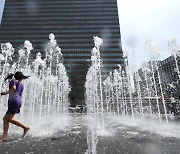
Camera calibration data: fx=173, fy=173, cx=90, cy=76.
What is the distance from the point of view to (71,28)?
77750mm

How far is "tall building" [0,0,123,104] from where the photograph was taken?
73.4 m

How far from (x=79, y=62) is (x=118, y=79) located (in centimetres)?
4358

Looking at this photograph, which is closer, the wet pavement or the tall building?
the wet pavement

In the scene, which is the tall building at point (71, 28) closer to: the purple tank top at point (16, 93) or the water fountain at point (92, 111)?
the water fountain at point (92, 111)

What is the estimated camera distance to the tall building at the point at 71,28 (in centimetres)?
7338

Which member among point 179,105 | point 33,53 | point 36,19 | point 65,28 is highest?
point 36,19

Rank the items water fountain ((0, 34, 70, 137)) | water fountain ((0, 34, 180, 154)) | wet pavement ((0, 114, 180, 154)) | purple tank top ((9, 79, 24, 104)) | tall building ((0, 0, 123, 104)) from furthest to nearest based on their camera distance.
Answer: tall building ((0, 0, 123, 104)) → water fountain ((0, 34, 70, 137)) → water fountain ((0, 34, 180, 154)) → wet pavement ((0, 114, 180, 154)) → purple tank top ((9, 79, 24, 104))

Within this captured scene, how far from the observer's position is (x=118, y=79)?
3172 cm

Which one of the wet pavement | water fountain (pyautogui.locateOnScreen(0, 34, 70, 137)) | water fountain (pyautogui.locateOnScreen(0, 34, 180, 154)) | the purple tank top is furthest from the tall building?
the purple tank top

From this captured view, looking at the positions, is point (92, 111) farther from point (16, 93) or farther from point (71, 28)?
point (71, 28)

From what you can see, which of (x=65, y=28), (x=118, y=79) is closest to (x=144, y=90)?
(x=118, y=79)

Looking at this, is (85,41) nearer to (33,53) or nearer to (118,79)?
(33,53)

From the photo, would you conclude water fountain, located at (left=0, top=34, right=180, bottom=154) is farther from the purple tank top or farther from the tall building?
the tall building

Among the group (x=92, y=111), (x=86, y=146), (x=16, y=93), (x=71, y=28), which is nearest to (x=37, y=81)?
(x=92, y=111)
